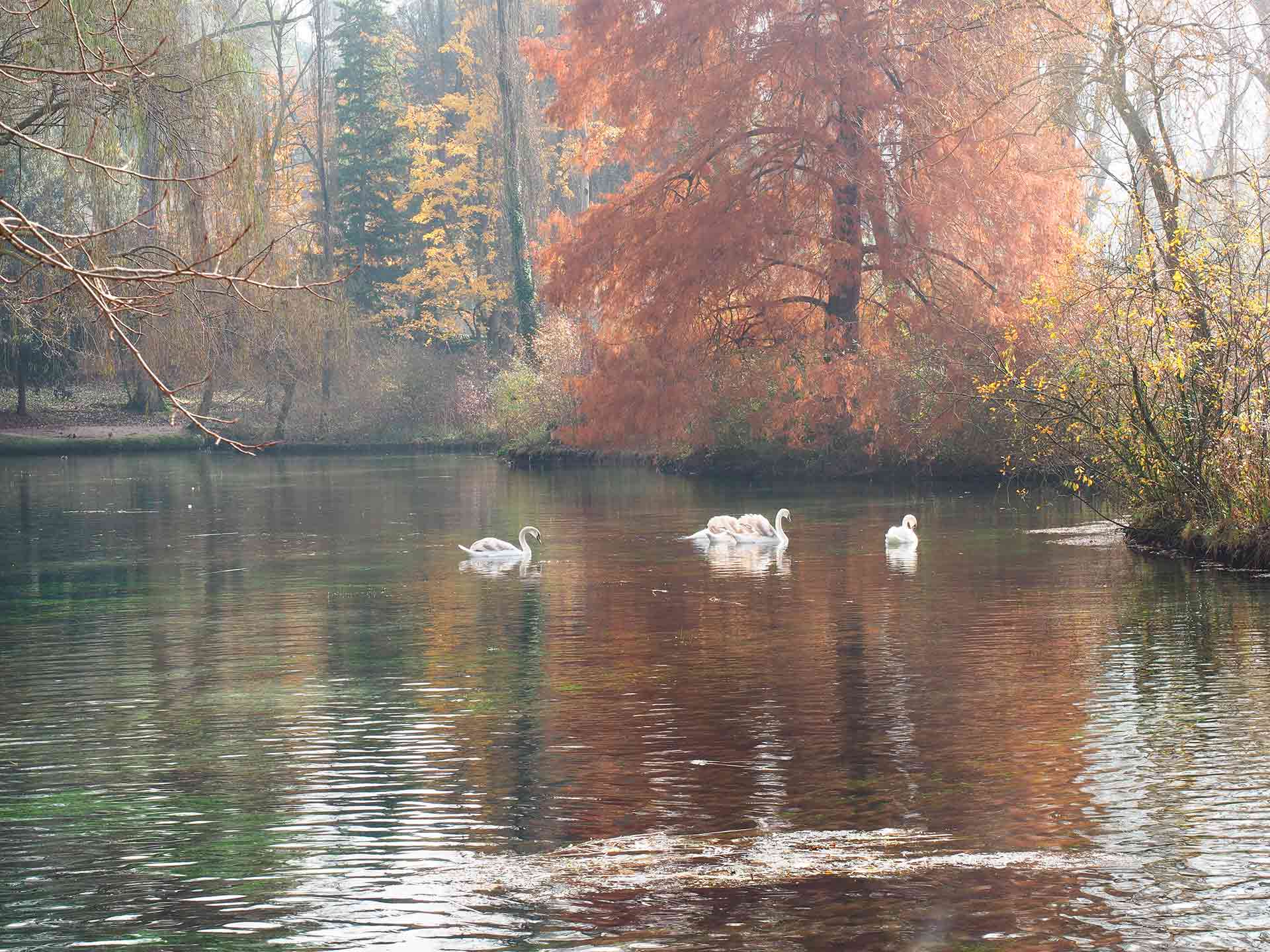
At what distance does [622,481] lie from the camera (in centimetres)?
3594

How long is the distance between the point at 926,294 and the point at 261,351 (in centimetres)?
1919

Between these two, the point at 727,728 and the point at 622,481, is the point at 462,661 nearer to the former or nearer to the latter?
the point at 727,728

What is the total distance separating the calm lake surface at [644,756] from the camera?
254 inches

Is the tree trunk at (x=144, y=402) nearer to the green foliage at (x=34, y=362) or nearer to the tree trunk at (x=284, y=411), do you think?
the green foliage at (x=34, y=362)

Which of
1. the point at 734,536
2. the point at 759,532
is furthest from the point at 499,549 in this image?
the point at 759,532

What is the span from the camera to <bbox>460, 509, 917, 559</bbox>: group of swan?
20094 mm

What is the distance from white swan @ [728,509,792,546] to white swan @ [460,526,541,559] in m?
2.69

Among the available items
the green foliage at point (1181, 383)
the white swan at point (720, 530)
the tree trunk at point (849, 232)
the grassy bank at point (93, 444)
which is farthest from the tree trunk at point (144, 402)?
the green foliage at point (1181, 383)

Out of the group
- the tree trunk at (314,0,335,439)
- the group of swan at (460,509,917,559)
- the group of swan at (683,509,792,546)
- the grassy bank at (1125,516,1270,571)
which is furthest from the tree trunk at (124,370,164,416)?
the grassy bank at (1125,516,1270,571)

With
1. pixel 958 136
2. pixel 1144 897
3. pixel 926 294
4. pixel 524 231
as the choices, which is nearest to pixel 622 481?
pixel 926 294

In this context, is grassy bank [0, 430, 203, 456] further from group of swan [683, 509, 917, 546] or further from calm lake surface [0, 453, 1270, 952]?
calm lake surface [0, 453, 1270, 952]

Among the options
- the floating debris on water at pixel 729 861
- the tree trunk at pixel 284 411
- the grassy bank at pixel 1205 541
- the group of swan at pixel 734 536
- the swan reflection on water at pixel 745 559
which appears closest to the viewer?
the floating debris on water at pixel 729 861

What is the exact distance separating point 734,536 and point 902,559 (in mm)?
3060

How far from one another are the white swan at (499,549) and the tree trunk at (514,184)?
3242cm
